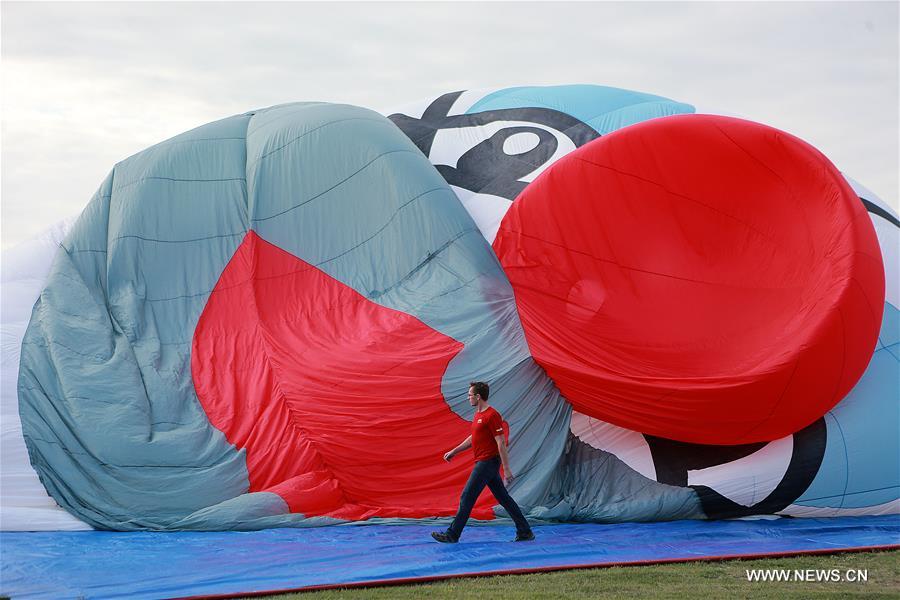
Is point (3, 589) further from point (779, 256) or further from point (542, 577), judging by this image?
point (779, 256)

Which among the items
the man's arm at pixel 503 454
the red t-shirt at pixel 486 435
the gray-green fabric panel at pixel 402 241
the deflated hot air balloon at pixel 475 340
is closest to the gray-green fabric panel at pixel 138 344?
the deflated hot air balloon at pixel 475 340

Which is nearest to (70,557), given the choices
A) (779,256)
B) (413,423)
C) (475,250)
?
(413,423)

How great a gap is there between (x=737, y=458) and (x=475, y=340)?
210 cm

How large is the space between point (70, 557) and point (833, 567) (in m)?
4.52

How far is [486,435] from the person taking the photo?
6.66 meters

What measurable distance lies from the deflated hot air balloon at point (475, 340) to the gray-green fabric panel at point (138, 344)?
0.02m

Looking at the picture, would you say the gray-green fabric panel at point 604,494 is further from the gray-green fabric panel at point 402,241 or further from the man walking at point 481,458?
the man walking at point 481,458

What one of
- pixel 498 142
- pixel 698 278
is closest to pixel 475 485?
pixel 698 278

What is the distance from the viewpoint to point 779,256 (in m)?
7.76

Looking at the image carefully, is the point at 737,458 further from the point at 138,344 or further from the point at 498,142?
the point at 138,344

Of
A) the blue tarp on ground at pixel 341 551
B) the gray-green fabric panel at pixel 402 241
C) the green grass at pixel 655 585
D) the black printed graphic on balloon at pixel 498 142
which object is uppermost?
the black printed graphic on balloon at pixel 498 142

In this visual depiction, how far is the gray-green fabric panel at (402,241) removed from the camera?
25.8ft

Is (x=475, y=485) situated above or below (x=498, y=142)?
below

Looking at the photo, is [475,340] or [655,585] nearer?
[655,585]
